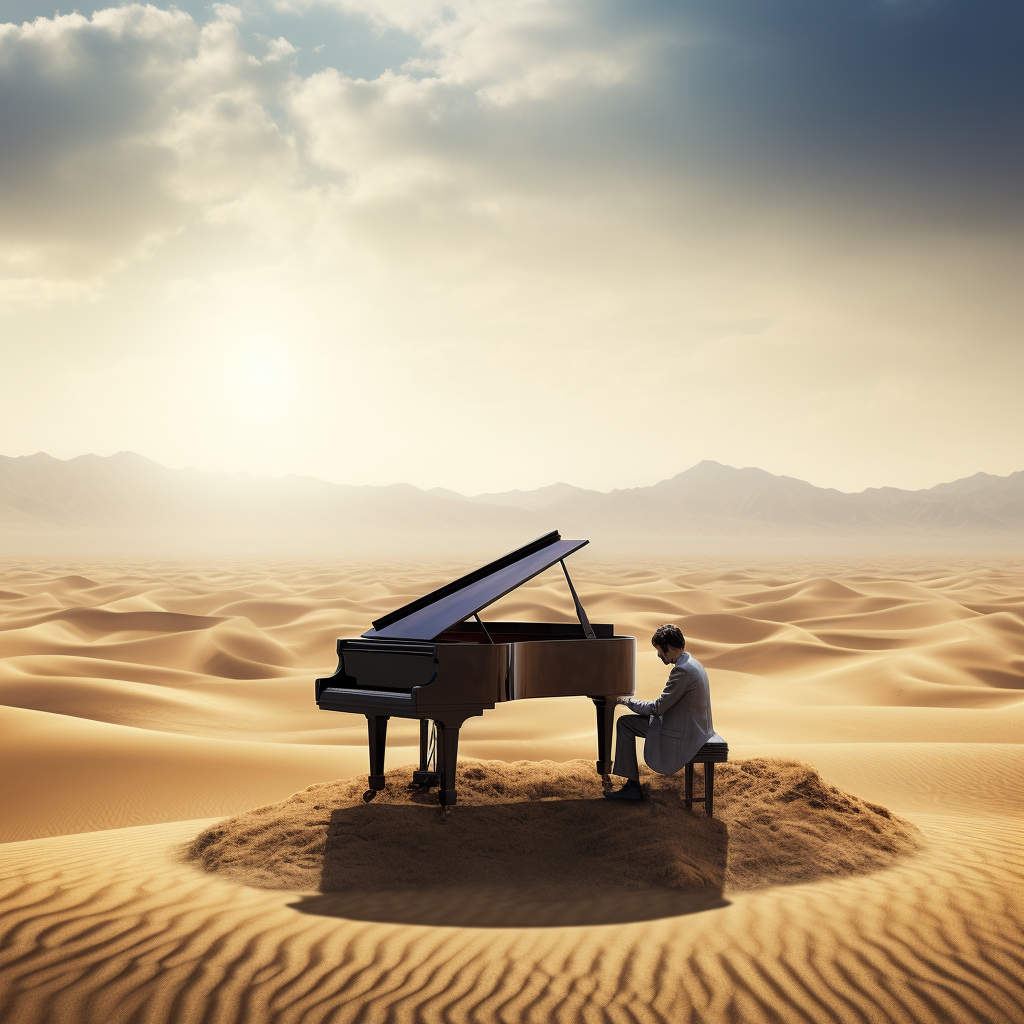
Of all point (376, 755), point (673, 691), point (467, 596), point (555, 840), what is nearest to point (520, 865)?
point (555, 840)

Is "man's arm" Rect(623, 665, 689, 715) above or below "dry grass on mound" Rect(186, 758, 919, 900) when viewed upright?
above

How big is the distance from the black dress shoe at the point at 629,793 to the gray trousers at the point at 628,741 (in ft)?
0.28

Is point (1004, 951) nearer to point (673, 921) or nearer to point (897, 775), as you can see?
point (673, 921)

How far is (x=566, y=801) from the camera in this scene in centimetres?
734

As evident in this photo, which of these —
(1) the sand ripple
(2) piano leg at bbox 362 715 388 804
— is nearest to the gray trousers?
(1) the sand ripple

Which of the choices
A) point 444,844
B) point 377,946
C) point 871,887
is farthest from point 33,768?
point 871,887

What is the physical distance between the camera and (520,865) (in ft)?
20.3

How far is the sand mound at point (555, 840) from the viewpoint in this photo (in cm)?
589

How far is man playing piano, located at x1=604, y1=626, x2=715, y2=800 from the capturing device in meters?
6.75

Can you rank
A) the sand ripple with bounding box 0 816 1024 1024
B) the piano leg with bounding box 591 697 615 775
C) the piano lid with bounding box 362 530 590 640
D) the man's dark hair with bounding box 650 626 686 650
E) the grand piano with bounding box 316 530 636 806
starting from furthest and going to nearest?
the piano leg with bounding box 591 697 615 775 < the piano lid with bounding box 362 530 590 640 < the man's dark hair with bounding box 650 626 686 650 < the grand piano with bounding box 316 530 636 806 < the sand ripple with bounding box 0 816 1024 1024

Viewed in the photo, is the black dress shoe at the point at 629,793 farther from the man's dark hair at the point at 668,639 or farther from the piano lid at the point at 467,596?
the piano lid at the point at 467,596

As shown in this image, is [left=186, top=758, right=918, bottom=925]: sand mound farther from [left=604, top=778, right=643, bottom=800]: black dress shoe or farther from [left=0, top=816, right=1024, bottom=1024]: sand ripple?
[left=0, top=816, right=1024, bottom=1024]: sand ripple

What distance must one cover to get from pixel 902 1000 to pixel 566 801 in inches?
136

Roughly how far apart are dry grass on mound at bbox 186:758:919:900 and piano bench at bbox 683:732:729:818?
0.11 metres
